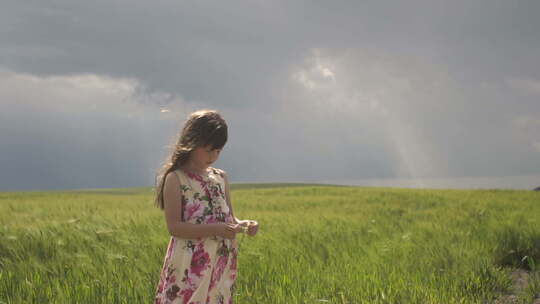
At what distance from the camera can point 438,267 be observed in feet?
14.2

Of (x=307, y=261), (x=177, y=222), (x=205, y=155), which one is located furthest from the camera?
(x=307, y=261)

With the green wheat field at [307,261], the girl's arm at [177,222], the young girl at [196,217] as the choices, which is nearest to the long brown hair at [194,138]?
the young girl at [196,217]

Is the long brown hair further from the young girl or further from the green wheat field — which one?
the green wheat field

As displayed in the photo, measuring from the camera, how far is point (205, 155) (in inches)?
97.8

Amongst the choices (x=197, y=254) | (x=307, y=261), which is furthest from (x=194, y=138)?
(x=307, y=261)

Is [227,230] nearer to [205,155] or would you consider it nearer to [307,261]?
[205,155]

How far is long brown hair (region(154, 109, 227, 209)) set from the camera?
2.43 meters

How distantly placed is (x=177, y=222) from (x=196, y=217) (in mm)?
126

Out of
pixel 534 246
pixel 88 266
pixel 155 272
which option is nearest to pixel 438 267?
pixel 534 246

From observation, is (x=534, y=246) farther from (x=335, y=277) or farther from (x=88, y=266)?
(x=88, y=266)

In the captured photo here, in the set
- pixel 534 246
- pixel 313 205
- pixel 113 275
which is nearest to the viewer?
pixel 113 275

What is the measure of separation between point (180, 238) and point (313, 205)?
867 centimetres

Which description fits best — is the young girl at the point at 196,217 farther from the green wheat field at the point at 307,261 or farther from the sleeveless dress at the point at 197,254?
the green wheat field at the point at 307,261

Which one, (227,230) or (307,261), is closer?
(227,230)
